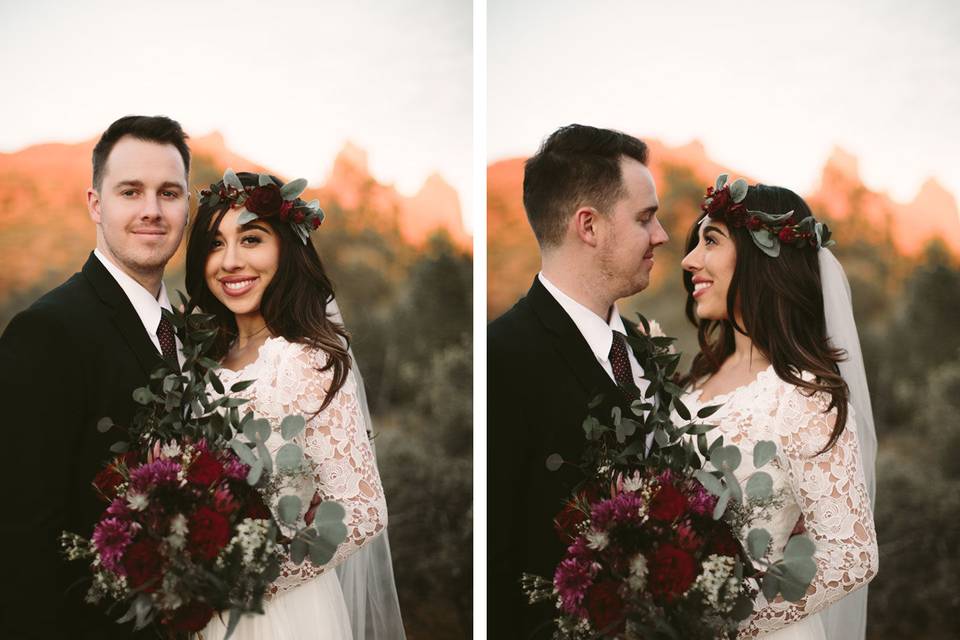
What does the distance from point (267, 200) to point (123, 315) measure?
0.49 meters

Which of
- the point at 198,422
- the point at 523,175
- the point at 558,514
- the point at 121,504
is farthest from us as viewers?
the point at 523,175

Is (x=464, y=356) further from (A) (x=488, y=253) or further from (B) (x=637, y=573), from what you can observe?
(B) (x=637, y=573)

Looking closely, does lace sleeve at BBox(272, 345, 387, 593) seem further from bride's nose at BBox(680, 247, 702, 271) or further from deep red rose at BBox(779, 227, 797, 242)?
deep red rose at BBox(779, 227, 797, 242)

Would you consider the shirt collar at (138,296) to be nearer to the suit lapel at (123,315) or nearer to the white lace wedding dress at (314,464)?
the suit lapel at (123,315)

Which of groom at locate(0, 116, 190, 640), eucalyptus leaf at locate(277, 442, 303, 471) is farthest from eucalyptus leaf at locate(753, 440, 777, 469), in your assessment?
groom at locate(0, 116, 190, 640)

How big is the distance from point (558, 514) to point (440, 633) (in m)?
0.57

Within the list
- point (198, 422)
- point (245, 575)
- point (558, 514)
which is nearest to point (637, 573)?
point (558, 514)

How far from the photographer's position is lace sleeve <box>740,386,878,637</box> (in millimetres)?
2566

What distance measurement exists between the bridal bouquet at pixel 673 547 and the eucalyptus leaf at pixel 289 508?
700 mm

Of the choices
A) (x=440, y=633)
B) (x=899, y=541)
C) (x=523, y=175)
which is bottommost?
(x=440, y=633)

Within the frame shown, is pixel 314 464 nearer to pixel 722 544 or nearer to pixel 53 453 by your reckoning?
pixel 53 453

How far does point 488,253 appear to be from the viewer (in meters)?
3.10

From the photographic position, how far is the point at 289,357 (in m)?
2.74

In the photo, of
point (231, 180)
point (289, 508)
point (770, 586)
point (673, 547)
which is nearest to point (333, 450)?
point (289, 508)
